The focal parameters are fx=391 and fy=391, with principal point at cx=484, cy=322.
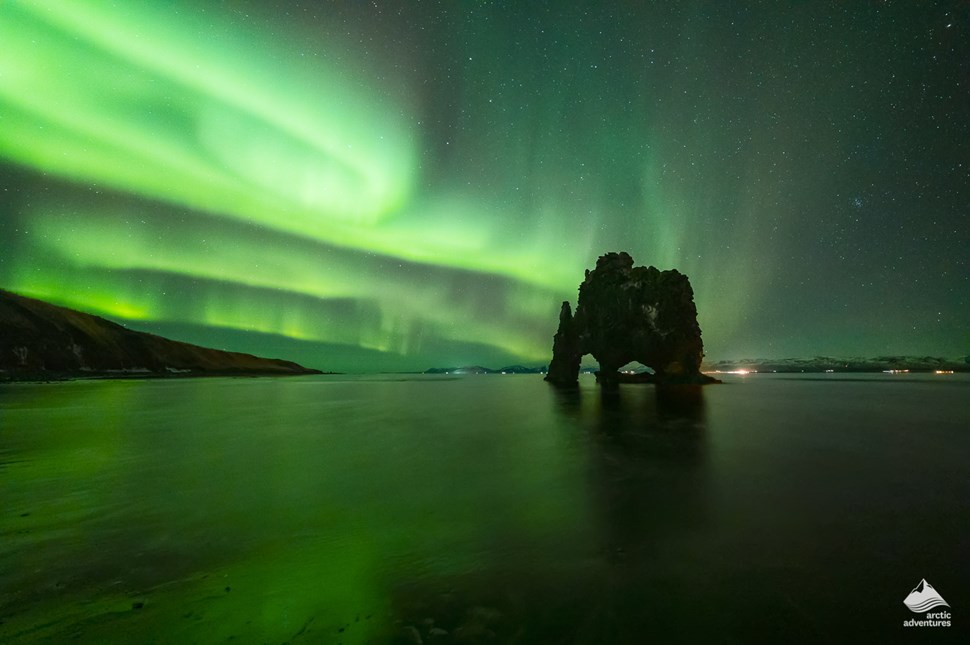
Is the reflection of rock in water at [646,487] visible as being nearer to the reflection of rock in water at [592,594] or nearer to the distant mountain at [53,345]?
the reflection of rock in water at [592,594]

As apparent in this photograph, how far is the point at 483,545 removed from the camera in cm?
771

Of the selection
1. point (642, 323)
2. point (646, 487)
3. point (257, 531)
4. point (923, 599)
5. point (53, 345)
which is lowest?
point (257, 531)

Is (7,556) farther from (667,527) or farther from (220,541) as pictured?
(667,527)

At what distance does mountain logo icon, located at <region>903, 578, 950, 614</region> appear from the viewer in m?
5.47

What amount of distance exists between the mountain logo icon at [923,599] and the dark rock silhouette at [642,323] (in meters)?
91.4

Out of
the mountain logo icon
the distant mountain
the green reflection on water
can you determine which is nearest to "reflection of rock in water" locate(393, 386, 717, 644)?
the green reflection on water

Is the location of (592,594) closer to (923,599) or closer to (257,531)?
(923,599)

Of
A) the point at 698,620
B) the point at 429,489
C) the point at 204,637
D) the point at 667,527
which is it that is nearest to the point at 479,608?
the point at 698,620

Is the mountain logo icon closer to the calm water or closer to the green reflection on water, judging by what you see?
the calm water

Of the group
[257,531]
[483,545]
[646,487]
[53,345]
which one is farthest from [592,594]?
[53,345]

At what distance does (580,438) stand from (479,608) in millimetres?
17564

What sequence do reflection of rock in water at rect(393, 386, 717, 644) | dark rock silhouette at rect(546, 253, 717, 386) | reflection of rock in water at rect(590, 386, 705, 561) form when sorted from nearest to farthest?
reflection of rock in water at rect(393, 386, 717, 644) < reflection of rock in water at rect(590, 386, 705, 561) < dark rock silhouette at rect(546, 253, 717, 386)

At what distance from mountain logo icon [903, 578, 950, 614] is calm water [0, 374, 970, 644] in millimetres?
116

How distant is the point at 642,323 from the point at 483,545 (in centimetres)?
9418
